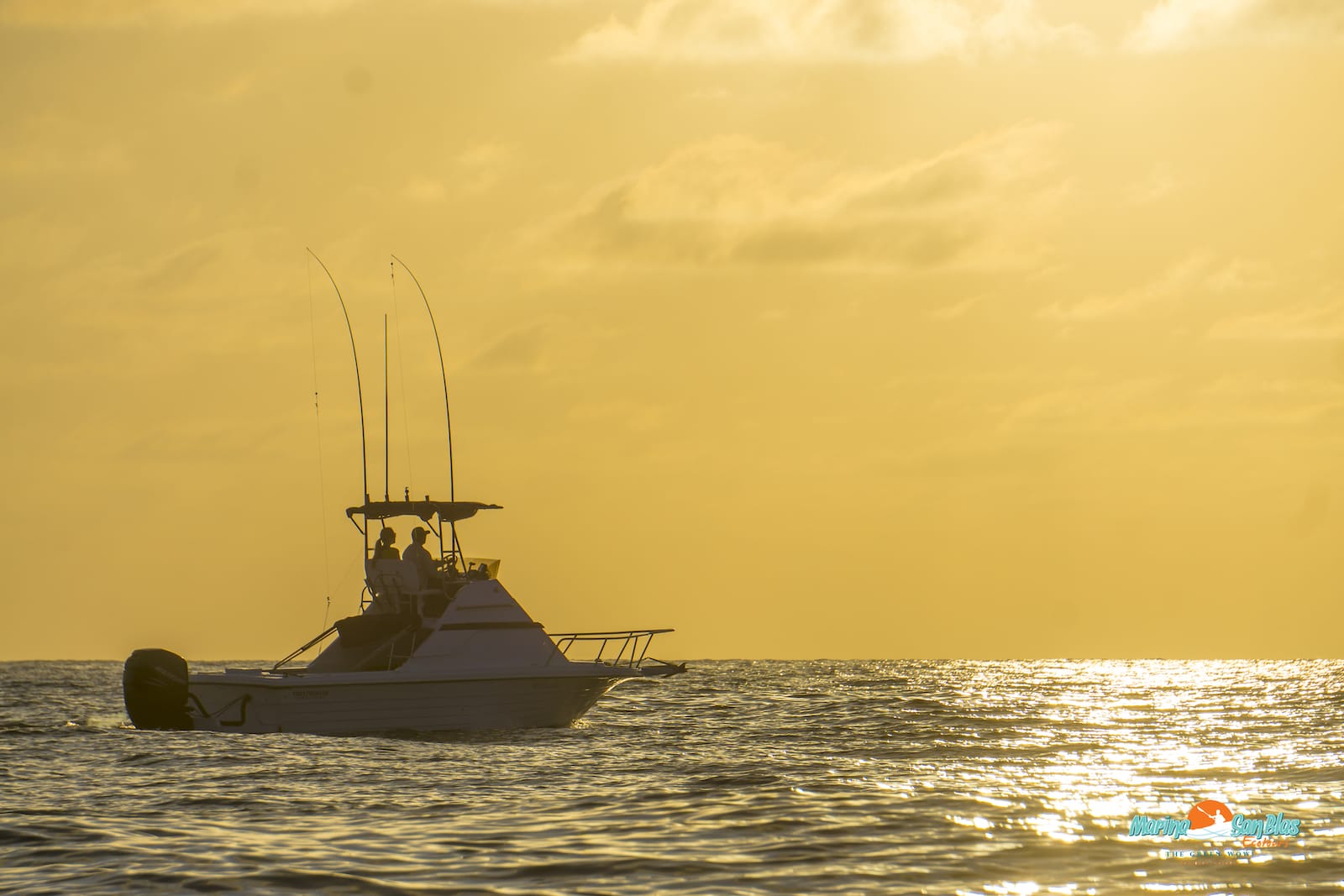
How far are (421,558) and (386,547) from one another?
3.51ft

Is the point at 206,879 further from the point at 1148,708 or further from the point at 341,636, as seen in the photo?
the point at 1148,708

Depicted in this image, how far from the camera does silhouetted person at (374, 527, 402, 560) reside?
3356 centimetres

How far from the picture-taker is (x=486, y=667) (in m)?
30.7

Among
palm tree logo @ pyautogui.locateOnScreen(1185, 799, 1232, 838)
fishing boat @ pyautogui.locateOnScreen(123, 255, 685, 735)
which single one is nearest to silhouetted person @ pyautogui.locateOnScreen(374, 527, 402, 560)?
fishing boat @ pyautogui.locateOnScreen(123, 255, 685, 735)

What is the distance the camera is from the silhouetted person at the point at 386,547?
33.6 m

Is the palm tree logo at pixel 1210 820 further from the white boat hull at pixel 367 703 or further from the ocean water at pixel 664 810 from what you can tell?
the white boat hull at pixel 367 703

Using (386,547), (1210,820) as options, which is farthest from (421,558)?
(1210,820)

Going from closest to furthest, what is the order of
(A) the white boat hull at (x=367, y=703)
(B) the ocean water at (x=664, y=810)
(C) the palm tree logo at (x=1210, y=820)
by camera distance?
(B) the ocean water at (x=664, y=810), (C) the palm tree logo at (x=1210, y=820), (A) the white boat hull at (x=367, y=703)

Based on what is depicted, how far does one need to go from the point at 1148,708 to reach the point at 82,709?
3512 centimetres

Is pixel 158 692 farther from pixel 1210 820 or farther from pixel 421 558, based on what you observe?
pixel 1210 820

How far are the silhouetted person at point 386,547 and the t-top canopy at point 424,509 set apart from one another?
0.44 metres

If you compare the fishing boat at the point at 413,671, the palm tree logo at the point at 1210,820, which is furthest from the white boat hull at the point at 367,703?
the palm tree logo at the point at 1210,820

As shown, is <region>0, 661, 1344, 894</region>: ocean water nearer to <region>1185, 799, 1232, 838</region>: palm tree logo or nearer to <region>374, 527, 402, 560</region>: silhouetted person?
<region>1185, 799, 1232, 838</region>: palm tree logo

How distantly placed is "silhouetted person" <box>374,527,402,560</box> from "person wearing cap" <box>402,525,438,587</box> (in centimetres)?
50
